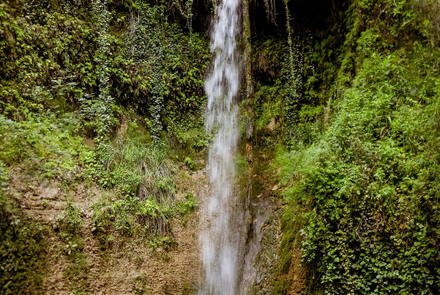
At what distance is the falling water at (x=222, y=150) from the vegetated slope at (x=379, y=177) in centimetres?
164

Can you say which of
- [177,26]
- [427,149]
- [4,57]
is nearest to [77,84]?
[4,57]

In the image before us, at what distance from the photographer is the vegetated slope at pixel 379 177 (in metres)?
3.35

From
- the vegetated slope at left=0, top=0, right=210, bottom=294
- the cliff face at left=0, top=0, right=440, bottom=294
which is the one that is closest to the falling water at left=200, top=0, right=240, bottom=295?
the cliff face at left=0, top=0, right=440, bottom=294

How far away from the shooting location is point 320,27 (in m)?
7.86

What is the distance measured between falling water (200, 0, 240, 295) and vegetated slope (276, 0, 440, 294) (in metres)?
1.64

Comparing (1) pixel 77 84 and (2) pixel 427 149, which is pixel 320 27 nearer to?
(2) pixel 427 149

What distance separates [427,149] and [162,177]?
5.24m

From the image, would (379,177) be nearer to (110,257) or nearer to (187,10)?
(110,257)

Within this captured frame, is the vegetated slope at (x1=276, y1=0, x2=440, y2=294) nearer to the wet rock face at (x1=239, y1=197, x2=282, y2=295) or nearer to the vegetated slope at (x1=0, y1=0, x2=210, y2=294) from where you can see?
the wet rock face at (x1=239, y1=197, x2=282, y2=295)

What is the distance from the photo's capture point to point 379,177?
3785 mm

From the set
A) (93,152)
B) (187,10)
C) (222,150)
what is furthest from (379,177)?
(187,10)

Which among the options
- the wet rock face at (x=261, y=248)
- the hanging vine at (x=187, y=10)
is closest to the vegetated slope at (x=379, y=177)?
the wet rock face at (x=261, y=248)

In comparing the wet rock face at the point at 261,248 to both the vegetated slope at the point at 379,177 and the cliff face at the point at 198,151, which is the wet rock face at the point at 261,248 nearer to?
the cliff face at the point at 198,151

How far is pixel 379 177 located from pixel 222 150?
476 cm
